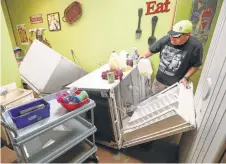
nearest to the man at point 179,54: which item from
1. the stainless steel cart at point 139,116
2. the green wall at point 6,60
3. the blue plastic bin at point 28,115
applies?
the stainless steel cart at point 139,116

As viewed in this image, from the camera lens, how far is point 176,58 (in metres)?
1.67

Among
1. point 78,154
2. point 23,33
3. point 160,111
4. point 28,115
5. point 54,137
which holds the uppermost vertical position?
point 23,33

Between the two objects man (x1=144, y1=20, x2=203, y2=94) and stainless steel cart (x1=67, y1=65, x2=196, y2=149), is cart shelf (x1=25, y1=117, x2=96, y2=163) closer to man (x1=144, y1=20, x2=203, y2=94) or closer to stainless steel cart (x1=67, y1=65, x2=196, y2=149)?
stainless steel cart (x1=67, y1=65, x2=196, y2=149)

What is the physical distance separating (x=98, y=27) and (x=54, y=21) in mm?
1045

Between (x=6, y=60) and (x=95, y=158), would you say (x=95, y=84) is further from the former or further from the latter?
(x=6, y=60)

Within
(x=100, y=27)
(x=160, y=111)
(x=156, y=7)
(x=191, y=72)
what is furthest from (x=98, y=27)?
(x=160, y=111)

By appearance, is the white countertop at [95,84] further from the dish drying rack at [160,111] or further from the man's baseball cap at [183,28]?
the man's baseball cap at [183,28]

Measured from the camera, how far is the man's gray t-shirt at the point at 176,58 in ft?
5.17

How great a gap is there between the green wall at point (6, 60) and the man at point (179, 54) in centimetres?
170

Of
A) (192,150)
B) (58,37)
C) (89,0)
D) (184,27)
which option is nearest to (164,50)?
(184,27)

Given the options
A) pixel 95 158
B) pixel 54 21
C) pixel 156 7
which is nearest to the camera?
pixel 95 158

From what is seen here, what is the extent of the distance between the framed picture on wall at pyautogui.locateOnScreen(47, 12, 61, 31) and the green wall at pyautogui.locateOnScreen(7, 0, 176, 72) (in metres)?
0.07

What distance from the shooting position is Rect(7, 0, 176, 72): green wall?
82.2 inches

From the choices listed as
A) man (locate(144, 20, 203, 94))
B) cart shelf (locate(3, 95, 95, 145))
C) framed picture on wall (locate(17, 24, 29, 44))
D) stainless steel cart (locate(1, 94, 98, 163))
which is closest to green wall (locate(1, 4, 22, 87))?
stainless steel cart (locate(1, 94, 98, 163))
